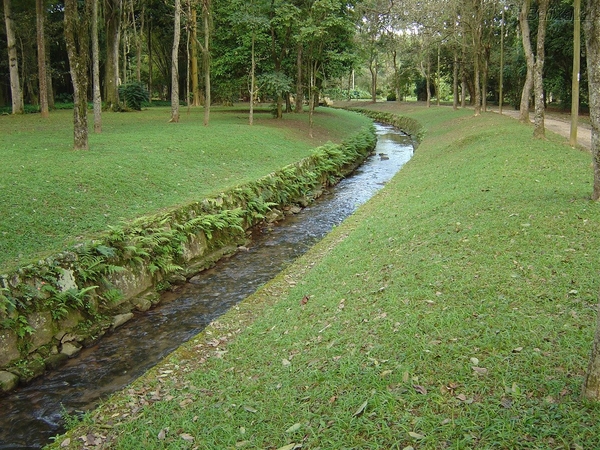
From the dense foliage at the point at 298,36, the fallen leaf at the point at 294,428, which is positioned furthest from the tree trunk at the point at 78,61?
the fallen leaf at the point at 294,428

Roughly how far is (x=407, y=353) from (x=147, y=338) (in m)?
4.59

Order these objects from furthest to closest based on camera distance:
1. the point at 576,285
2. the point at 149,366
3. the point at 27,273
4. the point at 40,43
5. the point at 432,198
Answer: the point at 40,43
the point at 432,198
the point at 27,273
the point at 149,366
the point at 576,285

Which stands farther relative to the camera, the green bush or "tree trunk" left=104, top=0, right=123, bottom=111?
the green bush

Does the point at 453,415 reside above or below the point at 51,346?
above

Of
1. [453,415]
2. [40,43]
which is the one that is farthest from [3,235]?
[40,43]

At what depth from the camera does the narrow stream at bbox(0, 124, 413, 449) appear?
6055 millimetres

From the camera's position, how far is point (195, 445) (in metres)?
4.63

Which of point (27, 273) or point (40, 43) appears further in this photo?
point (40, 43)

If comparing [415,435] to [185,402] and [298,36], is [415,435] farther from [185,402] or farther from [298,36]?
[298,36]

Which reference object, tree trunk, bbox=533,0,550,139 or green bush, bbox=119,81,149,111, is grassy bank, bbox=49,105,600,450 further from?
green bush, bbox=119,81,149,111

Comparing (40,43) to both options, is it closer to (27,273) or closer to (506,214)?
(27,273)

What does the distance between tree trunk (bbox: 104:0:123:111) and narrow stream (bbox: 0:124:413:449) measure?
20.5 meters

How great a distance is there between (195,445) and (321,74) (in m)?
30.4

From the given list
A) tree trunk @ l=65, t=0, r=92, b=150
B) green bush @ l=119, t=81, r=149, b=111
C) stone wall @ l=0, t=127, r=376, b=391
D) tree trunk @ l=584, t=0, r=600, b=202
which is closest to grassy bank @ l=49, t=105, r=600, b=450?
tree trunk @ l=584, t=0, r=600, b=202
